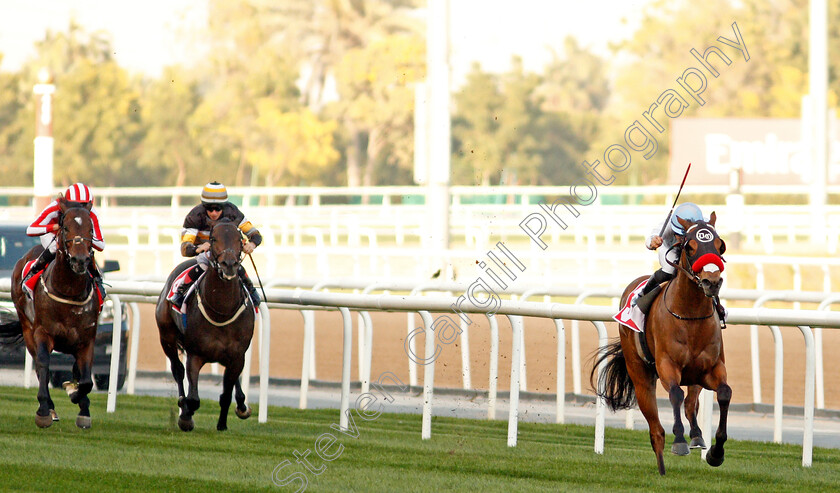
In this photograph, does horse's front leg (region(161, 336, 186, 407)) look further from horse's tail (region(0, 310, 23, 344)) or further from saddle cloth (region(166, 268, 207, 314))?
horse's tail (region(0, 310, 23, 344))

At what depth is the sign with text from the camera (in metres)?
27.5

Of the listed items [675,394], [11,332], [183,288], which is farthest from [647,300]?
[11,332]

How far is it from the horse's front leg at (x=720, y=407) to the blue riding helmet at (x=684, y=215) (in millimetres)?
741

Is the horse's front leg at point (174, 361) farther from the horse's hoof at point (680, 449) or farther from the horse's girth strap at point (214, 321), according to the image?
the horse's hoof at point (680, 449)

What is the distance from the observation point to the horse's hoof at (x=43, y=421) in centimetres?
841

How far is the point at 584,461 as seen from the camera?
24.7 feet

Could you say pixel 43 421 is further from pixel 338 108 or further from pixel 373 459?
pixel 338 108

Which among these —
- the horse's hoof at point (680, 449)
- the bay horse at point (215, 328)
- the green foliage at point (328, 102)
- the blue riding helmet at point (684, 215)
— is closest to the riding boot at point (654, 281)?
the blue riding helmet at point (684, 215)

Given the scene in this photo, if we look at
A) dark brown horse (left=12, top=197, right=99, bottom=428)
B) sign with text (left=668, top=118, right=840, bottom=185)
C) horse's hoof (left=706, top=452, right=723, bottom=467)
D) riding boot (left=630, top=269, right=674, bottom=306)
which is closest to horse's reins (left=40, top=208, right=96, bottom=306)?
dark brown horse (left=12, top=197, right=99, bottom=428)

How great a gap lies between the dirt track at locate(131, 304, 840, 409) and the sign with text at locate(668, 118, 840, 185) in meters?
10.5

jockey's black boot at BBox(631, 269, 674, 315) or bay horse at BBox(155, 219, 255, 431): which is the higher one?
jockey's black boot at BBox(631, 269, 674, 315)

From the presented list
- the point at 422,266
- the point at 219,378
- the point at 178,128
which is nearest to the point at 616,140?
the point at 178,128

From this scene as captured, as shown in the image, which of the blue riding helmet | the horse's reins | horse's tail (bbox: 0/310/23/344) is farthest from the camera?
horse's tail (bbox: 0/310/23/344)

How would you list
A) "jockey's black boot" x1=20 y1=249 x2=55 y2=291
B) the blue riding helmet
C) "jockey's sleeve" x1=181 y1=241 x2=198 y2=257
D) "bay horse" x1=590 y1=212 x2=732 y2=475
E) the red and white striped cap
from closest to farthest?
"bay horse" x1=590 y1=212 x2=732 y2=475, the blue riding helmet, "jockey's sleeve" x1=181 y1=241 x2=198 y2=257, the red and white striped cap, "jockey's black boot" x1=20 y1=249 x2=55 y2=291
